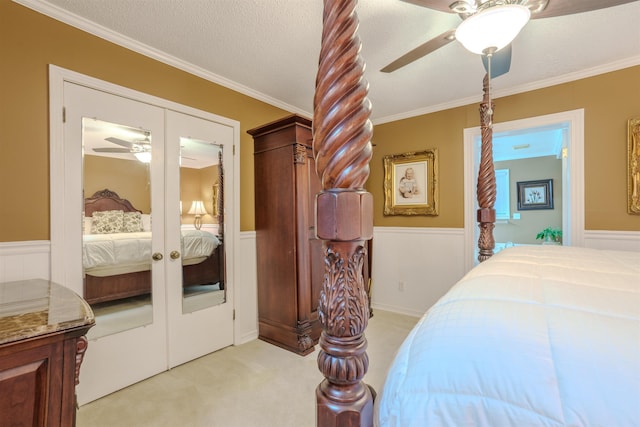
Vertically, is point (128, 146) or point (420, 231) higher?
point (128, 146)

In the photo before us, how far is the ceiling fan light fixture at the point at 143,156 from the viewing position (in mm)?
2082

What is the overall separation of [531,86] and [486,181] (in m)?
1.49

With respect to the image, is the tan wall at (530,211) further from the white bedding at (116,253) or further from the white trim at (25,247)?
the white trim at (25,247)

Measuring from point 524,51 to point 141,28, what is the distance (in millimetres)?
2865

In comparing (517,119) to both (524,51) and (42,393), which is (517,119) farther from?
(42,393)

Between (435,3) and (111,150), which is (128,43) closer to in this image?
(111,150)

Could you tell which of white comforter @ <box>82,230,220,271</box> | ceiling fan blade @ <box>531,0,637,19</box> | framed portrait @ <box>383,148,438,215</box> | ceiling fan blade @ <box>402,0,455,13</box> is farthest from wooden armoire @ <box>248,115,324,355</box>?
ceiling fan blade @ <box>531,0,637,19</box>

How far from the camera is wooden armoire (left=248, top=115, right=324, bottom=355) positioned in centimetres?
249

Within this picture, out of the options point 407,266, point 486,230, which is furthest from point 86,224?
point 407,266

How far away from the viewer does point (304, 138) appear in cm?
254

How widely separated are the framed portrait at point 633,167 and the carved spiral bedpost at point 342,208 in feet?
10.1

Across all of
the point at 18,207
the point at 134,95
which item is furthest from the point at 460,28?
the point at 18,207

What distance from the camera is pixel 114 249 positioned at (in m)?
1.98

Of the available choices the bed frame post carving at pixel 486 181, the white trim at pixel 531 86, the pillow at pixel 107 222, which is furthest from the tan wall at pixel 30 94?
the white trim at pixel 531 86
